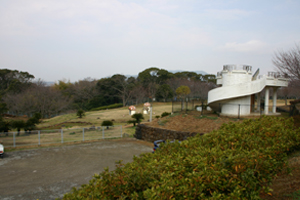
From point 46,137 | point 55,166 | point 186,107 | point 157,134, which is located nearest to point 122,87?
point 186,107

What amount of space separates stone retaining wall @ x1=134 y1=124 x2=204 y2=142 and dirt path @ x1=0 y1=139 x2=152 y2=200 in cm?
88

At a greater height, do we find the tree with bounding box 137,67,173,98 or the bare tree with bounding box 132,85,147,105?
the tree with bounding box 137,67,173,98

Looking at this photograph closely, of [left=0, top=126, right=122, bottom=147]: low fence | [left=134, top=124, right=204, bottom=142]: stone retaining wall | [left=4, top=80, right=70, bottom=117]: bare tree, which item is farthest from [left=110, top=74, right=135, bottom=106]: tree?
[left=134, top=124, right=204, bottom=142]: stone retaining wall

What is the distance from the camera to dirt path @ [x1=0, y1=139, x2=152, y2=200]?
311 inches

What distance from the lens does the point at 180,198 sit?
2.62m

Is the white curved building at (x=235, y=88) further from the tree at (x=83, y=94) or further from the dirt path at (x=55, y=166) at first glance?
the tree at (x=83, y=94)

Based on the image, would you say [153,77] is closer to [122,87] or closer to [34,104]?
[122,87]

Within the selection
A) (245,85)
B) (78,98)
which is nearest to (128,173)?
(245,85)

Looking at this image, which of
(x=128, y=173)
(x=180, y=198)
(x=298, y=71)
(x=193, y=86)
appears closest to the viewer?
(x=180, y=198)

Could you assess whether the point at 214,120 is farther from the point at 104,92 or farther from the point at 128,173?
the point at 104,92

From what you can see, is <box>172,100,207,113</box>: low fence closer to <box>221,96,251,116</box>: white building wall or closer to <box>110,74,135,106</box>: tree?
<box>221,96,251,116</box>: white building wall

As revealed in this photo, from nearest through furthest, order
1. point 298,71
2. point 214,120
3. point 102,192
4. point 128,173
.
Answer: point 102,192
point 128,173
point 214,120
point 298,71

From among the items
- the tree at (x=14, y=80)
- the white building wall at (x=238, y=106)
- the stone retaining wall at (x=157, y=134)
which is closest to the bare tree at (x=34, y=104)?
the tree at (x=14, y=80)

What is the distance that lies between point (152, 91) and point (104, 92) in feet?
39.2
